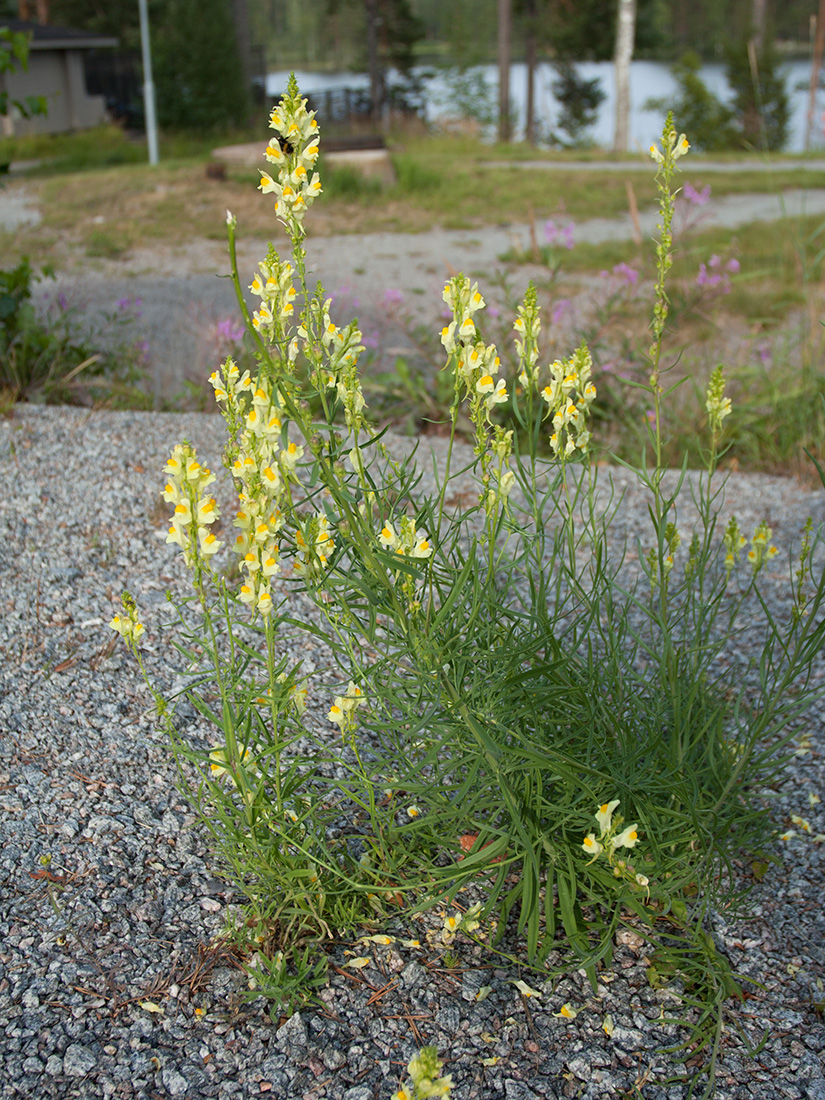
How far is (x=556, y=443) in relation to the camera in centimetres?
154

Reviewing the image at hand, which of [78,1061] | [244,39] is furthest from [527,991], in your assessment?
[244,39]

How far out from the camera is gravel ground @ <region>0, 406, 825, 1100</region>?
1362 millimetres

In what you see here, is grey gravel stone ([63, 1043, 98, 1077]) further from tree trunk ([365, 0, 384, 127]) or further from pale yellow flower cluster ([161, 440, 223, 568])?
tree trunk ([365, 0, 384, 127])

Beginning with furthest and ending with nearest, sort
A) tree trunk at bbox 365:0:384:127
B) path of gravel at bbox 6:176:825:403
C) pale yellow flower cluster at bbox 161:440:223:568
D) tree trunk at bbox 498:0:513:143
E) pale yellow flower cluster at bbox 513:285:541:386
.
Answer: tree trunk at bbox 365:0:384:127
tree trunk at bbox 498:0:513:143
path of gravel at bbox 6:176:825:403
pale yellow flower cluster at bbox 513:285:541:386
pale yellow flower cluster at bbox 161:440:223:568

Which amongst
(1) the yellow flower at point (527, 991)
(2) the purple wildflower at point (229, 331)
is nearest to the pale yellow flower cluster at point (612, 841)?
(1) the yellow flower at point (527, 991)

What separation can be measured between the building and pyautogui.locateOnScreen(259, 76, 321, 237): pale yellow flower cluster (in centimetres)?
2049

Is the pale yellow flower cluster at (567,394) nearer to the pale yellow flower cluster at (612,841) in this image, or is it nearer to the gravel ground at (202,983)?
the pale yellow flower cluster at (612,841)

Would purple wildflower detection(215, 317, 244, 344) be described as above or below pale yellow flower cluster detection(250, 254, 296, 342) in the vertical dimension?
below

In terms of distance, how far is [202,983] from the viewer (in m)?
1.48

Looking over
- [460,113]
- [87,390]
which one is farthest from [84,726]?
[460,113]

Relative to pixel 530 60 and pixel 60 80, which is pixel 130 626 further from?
pixel 530 60

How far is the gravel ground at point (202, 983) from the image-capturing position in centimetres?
136

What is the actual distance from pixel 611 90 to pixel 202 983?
1668 inches

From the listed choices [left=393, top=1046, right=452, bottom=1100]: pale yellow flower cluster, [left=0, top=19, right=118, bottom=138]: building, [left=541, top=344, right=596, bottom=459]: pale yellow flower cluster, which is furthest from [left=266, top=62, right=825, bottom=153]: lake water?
[left=393, top=1046, right=452, bottom=1100]: pale yellow flower cluster
